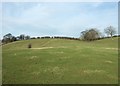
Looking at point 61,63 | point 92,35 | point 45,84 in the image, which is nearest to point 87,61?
point 61,63

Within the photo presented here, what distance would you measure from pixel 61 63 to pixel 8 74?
8563mm

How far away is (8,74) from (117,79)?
12.1 meters

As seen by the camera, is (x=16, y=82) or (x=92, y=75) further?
(x=92, y=75)

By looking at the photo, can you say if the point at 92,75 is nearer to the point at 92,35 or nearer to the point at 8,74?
the point at 8,74

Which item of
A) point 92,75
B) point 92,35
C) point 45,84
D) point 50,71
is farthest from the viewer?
point 92,35

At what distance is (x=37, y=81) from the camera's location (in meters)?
24.1

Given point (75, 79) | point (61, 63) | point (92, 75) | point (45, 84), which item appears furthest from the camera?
point (61, 63)

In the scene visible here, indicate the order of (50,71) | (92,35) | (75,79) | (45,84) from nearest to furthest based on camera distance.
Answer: (45,84) < (75,79) < (50,71) < (92,35)

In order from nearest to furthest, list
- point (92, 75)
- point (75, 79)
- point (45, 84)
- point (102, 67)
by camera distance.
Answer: point (45, 84) < point (75, 79) < point (92, 75) < point (102, 67)

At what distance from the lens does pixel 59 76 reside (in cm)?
2591

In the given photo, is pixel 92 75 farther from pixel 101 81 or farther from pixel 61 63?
pixel 61 63

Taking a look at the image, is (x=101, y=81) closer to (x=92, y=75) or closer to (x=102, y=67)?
(x=92, y=75)

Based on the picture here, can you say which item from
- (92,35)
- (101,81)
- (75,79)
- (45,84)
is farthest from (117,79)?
(92,35)

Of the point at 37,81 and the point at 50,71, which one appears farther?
the point at 50,71
